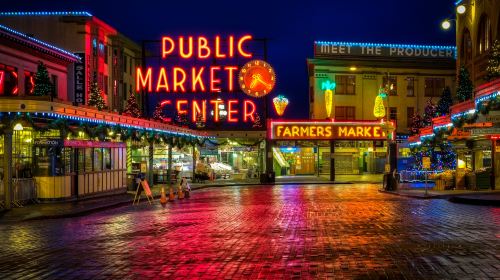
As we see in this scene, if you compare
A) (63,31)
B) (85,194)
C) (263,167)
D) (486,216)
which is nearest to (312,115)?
(263,167)

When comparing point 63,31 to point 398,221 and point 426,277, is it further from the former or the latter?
point 426,277

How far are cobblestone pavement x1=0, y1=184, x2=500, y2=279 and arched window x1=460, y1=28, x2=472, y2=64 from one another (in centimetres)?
2168

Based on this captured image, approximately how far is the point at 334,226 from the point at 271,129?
111 ft

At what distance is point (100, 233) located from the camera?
15266 millimetres

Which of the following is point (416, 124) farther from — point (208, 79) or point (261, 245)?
point (261, 245)

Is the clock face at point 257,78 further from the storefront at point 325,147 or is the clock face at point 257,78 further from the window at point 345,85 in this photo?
the window at point 345,85

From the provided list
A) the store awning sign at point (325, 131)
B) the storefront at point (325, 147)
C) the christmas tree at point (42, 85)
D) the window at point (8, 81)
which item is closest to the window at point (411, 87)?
the storefront at point (325, 147)

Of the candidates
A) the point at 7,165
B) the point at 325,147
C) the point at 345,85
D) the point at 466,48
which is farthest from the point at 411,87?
the point at 7,165

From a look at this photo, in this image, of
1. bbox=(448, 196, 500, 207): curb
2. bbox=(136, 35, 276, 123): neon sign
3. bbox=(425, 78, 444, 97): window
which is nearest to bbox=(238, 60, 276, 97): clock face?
bbox=(136, 35, 276, 123): neon sign

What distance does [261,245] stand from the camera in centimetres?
1237

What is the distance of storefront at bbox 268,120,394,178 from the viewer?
4970 cm

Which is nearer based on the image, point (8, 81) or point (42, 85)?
point (42, 85)

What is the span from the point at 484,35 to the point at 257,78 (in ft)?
59.7

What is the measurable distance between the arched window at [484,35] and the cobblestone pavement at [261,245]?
18.3 meters
